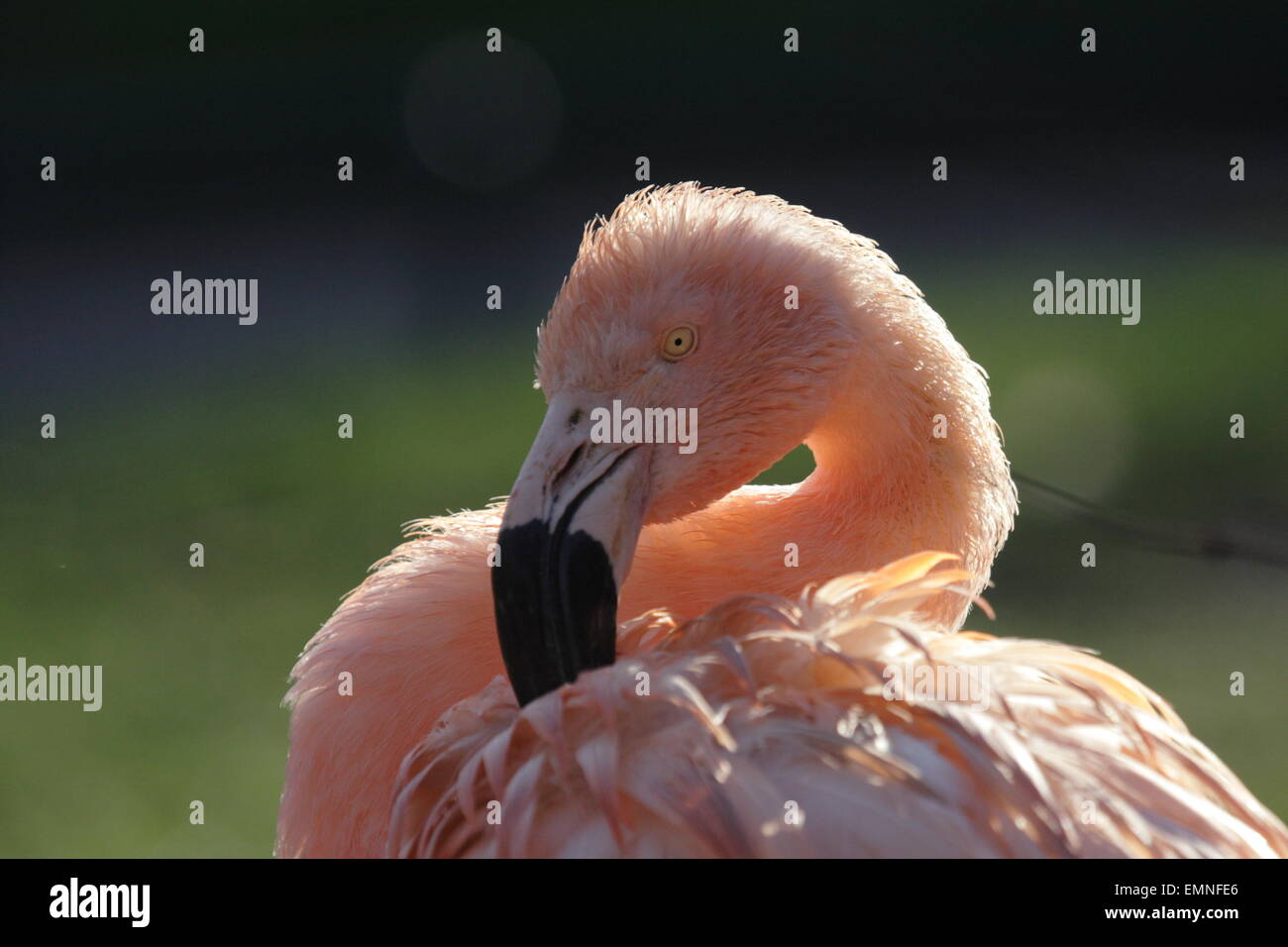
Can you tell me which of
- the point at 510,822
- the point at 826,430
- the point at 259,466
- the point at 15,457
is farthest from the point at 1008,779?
the point at 15,457

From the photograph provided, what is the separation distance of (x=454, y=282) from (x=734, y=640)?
5715 millimetres

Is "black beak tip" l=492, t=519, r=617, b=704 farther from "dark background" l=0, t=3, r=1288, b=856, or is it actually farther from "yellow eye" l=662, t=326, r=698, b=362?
"dark background" l=0, t=3, r=1288, b=856

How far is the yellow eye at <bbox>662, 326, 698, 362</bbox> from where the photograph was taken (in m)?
1.93

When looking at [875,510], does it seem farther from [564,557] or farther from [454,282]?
[454,282]

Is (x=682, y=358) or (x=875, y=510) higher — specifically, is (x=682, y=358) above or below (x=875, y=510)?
above

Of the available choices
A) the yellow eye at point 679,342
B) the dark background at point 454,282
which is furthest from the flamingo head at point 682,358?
the dark background at point 454,282

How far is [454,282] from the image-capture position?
7.07 m

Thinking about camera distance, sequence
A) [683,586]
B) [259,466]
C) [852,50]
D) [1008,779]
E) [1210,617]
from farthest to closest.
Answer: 1. [852,50]
2. [259,466]
3. [1210,617]
4. [683,586]
5. [1008,779]

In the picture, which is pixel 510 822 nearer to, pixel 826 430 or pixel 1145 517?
pixel 826 430

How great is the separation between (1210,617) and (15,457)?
507 centimetres

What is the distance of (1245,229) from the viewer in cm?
755

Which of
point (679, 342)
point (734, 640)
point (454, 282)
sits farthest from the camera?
point (454, 282)

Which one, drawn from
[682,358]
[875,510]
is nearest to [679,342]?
[682,358]

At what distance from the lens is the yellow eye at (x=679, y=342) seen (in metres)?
1.93
